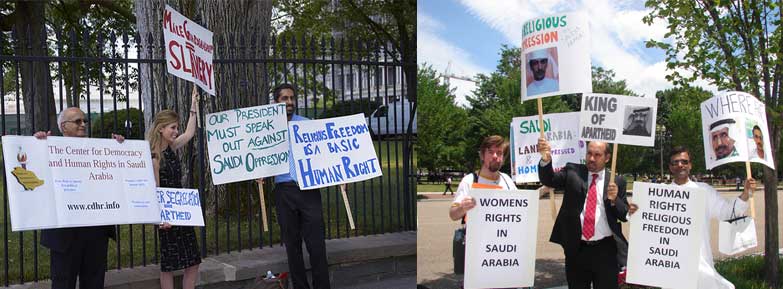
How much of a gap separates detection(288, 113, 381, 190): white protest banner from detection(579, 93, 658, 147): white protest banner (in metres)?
2.20

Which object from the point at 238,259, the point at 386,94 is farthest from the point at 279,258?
the point at 386,94

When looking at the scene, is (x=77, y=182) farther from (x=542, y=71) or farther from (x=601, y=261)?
(x=601, y=261)

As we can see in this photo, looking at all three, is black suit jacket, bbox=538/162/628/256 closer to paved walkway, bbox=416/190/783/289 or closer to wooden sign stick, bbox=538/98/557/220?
wooden sign stick, bbox=538/98/557/220

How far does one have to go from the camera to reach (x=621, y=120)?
470 centimetres

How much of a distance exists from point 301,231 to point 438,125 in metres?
1.61

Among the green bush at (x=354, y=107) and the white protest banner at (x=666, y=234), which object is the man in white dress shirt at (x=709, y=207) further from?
the green bush at (x=354, y=107)

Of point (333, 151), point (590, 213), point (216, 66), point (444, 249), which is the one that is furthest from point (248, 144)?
point (590, 213)

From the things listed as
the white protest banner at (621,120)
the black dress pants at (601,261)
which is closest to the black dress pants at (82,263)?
the black dress pants at (601,261)

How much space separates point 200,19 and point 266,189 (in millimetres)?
2054

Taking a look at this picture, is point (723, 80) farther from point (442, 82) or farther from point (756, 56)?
point (442, 82)

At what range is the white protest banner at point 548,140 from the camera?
16.0 feet

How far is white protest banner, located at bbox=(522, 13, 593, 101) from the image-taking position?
4758mm

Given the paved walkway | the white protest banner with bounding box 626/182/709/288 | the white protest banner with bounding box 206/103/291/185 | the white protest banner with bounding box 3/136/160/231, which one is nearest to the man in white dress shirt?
the white protest banner with bounding box 626/182/709/288

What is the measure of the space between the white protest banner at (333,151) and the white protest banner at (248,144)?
0.16 metres
